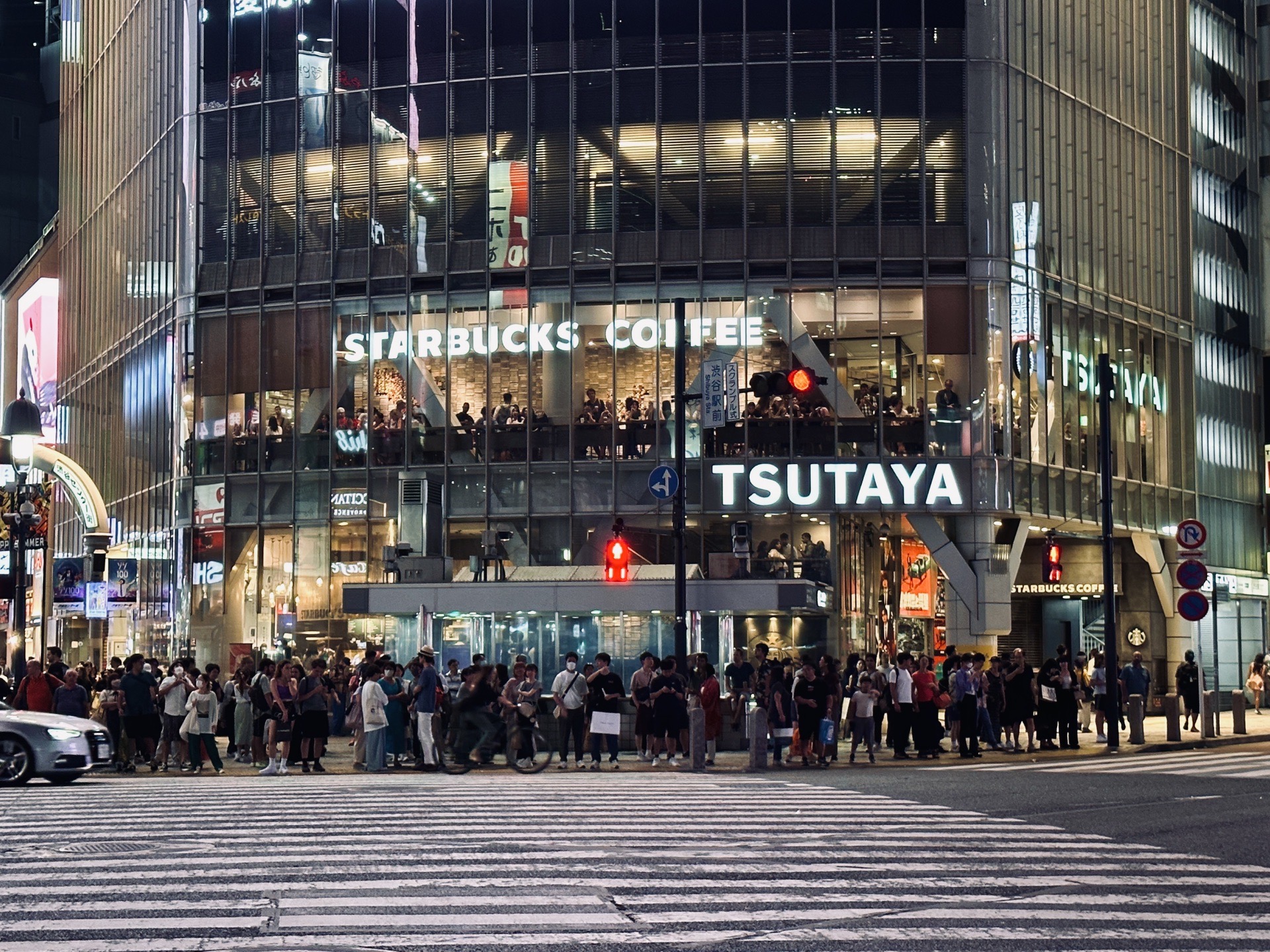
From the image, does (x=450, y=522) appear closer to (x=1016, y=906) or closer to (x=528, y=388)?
(x=528, y=388)

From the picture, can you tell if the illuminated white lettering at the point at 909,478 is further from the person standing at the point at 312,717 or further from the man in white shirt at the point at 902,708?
the person standing at the point at 312,717

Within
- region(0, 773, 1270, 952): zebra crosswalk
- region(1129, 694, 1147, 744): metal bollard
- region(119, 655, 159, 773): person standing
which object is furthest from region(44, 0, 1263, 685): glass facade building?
region(0, 773, 1270, 952): zebra crosswalk

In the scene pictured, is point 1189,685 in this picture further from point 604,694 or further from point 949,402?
point 604,694

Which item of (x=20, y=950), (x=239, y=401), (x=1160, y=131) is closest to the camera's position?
(x=20, y=950)

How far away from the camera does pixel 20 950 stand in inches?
405

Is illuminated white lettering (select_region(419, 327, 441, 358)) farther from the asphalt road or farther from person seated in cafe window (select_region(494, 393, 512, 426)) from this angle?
the asphalt road

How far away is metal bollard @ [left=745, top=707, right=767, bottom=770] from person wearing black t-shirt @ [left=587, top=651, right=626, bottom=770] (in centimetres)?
227

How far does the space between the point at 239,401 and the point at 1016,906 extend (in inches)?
1650

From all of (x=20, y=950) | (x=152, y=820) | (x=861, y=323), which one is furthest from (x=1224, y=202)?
(x=20, y=950)

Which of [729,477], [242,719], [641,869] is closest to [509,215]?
[729,477]

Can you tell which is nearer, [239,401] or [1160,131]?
[239,401]

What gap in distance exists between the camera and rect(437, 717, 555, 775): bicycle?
28.9 metres

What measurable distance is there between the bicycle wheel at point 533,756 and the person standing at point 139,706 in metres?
5.84

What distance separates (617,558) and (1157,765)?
424 inches
